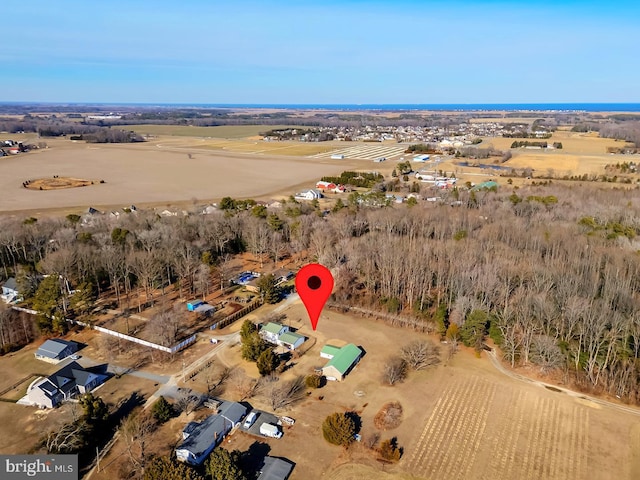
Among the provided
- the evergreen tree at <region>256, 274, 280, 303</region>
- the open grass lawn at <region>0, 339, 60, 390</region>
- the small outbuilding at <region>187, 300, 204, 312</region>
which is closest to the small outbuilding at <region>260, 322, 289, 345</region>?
the evergreen tree at <region>256, 274, 280, 303</region>

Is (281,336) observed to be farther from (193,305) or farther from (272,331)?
(193,305)

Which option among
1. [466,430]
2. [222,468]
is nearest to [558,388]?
[466,430]

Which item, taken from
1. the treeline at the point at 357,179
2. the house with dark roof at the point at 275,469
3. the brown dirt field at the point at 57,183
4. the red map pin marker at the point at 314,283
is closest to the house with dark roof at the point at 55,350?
the house with dark roof at the point at 275,469

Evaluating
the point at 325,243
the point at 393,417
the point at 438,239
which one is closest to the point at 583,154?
the point at 438,239

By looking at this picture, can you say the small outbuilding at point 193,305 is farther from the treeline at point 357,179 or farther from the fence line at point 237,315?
the treeline at point 357,179

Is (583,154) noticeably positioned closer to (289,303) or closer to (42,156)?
(289,303)

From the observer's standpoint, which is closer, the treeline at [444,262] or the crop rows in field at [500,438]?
the crop rows in field at [500,438]

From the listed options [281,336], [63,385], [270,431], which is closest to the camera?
[270,431]
